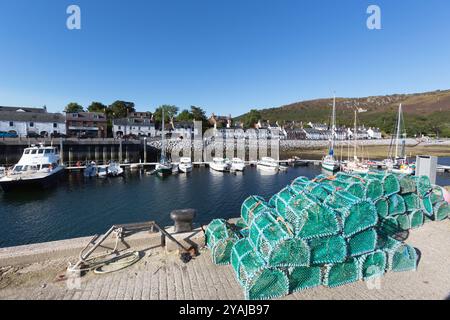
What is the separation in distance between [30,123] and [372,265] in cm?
7539

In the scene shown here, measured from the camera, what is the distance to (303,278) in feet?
16.8

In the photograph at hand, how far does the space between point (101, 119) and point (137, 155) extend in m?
23.5

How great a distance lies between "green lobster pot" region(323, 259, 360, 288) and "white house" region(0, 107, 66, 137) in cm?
7123

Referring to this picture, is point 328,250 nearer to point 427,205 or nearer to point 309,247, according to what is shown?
point 309,247

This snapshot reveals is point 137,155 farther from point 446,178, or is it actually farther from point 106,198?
point 446,178

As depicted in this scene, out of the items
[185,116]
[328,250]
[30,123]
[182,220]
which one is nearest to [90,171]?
[182,220]

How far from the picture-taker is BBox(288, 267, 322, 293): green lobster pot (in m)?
4.98

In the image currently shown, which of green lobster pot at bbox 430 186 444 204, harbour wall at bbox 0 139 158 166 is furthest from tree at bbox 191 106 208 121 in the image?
green lobster pot at bbox 430 186 444 204

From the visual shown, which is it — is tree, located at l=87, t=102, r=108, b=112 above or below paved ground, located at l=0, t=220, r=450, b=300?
above

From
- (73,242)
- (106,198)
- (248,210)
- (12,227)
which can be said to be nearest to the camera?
(73,242)

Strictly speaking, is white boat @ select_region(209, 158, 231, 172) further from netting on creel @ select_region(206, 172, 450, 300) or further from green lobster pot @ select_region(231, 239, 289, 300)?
green lobster pot @ select_region(231, 239, 289, 300)

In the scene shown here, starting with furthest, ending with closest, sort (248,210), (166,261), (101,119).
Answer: (101,119)
(248,210)
(166,261)
